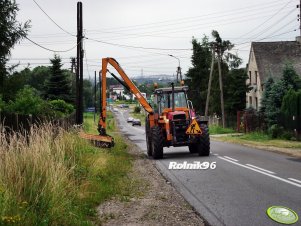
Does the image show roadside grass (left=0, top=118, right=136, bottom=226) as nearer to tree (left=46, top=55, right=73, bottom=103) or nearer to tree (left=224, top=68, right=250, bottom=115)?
tree (left=224, top=68, right=250, bottom=115)

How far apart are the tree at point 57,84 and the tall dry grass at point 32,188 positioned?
60.2m

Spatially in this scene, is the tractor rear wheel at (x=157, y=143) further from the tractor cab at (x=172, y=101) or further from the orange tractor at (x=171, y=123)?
the tractor cab at (x=172, y=101)

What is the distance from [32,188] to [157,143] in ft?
40.3

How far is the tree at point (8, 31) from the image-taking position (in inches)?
637

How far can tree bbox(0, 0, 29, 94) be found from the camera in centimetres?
1619

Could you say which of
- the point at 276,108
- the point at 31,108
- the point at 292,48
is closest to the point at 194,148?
the point at 31,108

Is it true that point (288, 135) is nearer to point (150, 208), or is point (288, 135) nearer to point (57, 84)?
point (150, 208)

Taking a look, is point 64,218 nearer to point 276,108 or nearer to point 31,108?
point 31,108

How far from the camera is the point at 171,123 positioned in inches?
772

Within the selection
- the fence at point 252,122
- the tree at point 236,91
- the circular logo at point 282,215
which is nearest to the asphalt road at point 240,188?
the circular logo at point 282,215

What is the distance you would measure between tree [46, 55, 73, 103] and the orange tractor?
46.9m

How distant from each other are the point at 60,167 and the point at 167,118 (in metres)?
A: 12.3

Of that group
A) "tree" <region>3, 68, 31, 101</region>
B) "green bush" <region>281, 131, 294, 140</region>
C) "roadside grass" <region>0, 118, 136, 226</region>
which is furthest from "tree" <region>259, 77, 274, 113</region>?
"roadside grass" <region>0, 118, 136, 226</region>

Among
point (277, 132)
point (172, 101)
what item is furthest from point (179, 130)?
point (277, 132)
